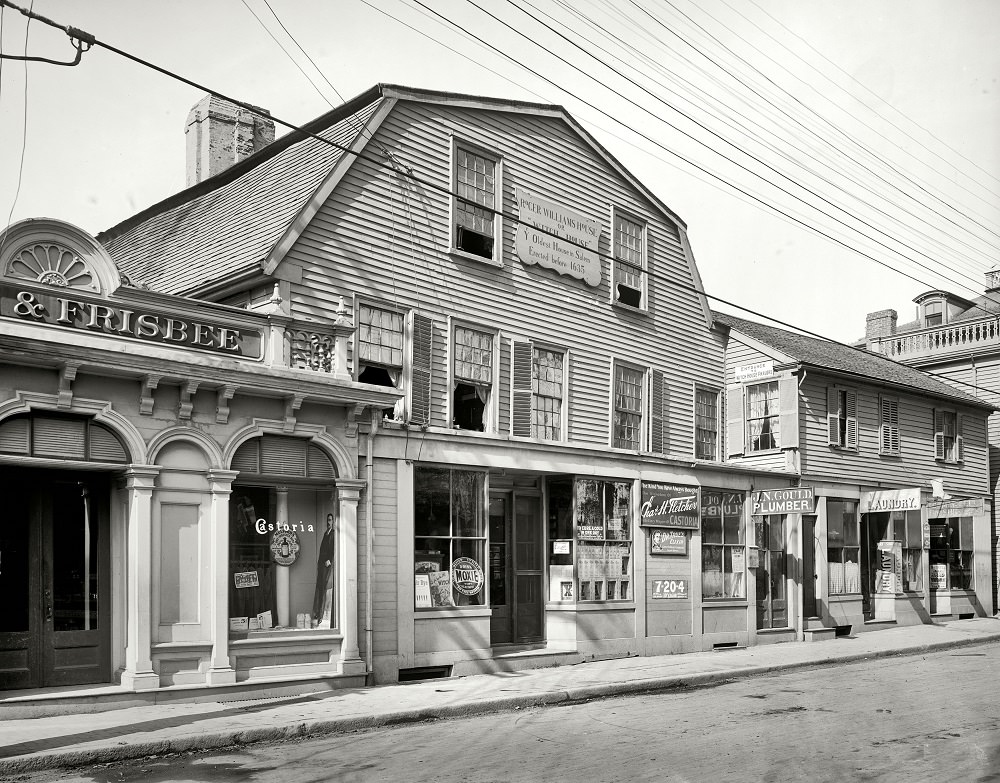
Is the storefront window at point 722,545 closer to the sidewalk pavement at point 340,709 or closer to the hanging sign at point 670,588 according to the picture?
the hanging sign at point 670,588

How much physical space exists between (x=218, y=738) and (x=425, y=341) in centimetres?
788

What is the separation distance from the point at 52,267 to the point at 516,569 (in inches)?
383

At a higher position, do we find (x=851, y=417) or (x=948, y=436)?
(x=851, y=417)

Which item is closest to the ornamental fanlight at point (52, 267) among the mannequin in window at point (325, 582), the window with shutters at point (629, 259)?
the mannequin in window at point (325, 582)

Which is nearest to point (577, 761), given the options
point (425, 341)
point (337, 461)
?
point (337, 461)

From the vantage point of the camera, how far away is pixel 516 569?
62.1 feet

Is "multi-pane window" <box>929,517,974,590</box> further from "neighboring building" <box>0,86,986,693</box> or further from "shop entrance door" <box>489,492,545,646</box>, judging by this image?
"shop entrance door" <box>489,492,545,646</box>

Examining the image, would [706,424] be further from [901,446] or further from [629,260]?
[901,446]

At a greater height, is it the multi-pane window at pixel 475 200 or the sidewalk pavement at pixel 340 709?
the multi-pane window at pixel 475 200

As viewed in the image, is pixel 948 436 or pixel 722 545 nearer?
pixel 722 545

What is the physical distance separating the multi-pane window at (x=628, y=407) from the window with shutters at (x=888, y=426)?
10.2m

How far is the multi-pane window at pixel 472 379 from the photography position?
1786 centimetres

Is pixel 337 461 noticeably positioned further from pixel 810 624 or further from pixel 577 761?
pixel 810 624

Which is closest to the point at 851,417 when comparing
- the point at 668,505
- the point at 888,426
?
the point at 888,426
